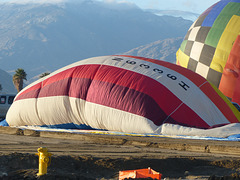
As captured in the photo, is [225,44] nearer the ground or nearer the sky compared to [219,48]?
nearer the sky

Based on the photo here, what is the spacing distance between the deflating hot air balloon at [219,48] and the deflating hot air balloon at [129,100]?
14.9 ft

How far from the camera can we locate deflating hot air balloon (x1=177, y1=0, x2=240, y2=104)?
2266cm

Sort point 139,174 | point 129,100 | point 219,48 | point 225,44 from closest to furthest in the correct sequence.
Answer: point 139,174 → point 129,100 → point 225,44 → point 219,48

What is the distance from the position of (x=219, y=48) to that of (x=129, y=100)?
794 centimetres

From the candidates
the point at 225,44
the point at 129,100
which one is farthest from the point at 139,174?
the point at 225,44

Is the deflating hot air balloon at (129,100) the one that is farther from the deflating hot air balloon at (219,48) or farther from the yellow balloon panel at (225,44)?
the yellow balloon panel at (225,44)

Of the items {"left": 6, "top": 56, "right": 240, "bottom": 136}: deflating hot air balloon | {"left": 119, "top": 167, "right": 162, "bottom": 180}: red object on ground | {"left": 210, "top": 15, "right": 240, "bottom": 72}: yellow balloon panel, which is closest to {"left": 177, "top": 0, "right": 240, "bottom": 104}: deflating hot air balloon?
{"left": 210, "top": 15, "right": 240, "bottom": 72}: yellow balloon panel

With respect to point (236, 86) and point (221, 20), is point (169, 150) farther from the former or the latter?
point (221, 20)

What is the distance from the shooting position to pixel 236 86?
73.2 feet

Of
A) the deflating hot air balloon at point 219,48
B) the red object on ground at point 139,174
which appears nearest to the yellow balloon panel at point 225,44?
the deflating hot air balloon at point 219,48

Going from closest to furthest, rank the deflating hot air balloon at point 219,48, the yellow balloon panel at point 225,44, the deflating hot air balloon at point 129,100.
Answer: the deflating hot air balloon at point 129,100, the deflating hot air balloon at point 219,48, the yellow balloon panel at point 225,44

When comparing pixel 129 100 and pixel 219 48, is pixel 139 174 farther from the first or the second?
pixel 219 48

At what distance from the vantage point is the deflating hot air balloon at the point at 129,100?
16734 mm

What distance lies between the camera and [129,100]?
56.1ft
